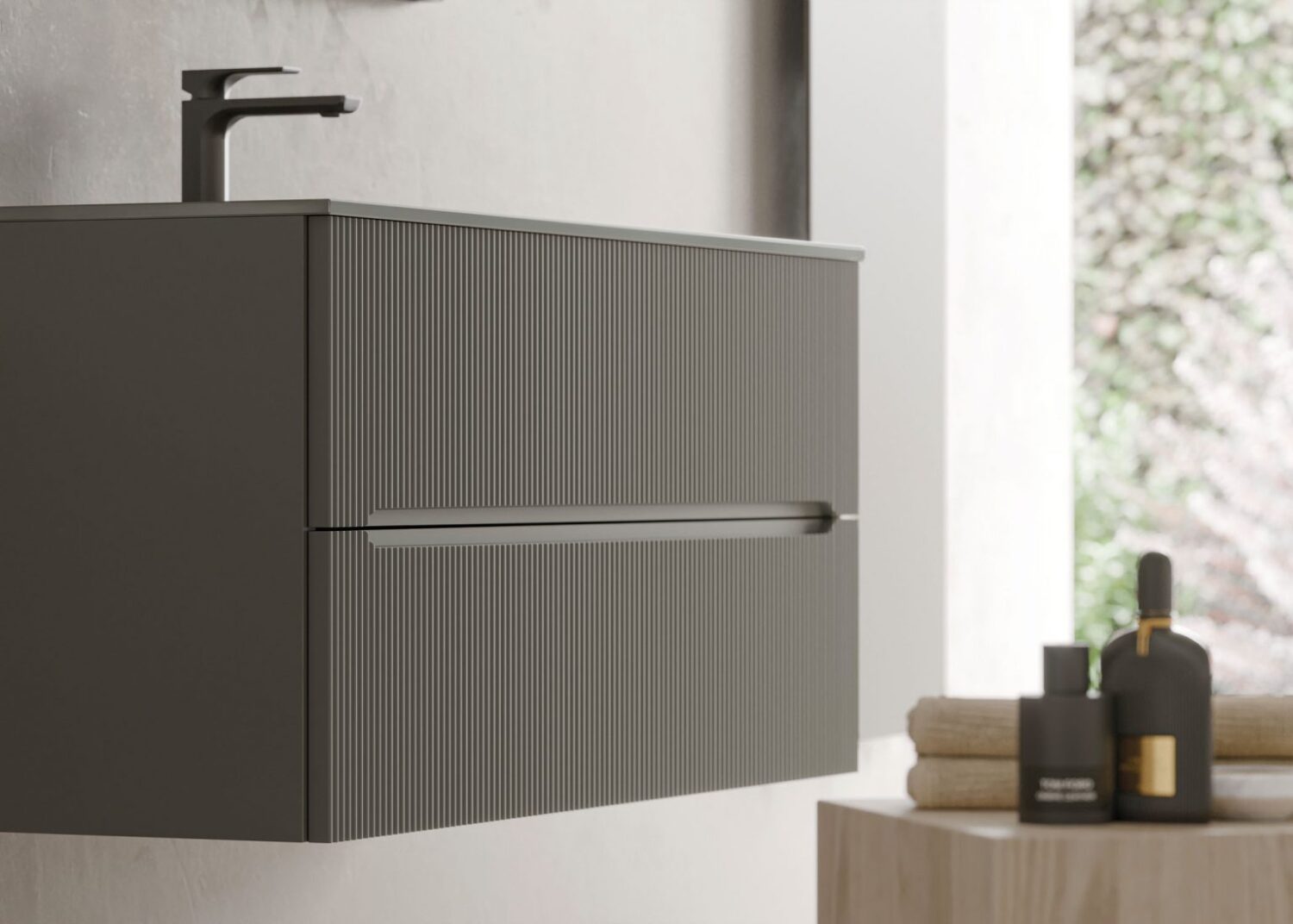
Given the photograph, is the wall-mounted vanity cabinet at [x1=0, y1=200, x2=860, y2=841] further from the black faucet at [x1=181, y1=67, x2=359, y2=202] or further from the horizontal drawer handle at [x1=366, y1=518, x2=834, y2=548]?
the black faucet at [x1=181, y1=67, x2=359, y2=202]

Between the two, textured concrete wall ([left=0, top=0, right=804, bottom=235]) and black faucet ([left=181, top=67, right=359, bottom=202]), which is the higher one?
textured concrete wall ([left=0, top=0, right=804, bottom=235])

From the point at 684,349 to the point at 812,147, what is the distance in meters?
1.14

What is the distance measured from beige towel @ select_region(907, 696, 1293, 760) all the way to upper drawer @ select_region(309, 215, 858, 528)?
0.30m

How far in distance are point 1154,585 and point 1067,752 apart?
14cm

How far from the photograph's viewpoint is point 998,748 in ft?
5.01

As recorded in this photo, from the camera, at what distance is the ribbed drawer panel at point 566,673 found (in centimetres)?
141

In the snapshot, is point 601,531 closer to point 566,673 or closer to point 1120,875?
point 566,673

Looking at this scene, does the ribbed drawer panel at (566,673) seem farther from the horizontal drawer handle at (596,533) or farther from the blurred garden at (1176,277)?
the blurred garden at (1176,277)

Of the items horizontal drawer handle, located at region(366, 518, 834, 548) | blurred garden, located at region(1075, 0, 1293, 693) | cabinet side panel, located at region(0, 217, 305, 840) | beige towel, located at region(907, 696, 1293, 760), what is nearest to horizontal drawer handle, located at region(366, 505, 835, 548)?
horizontal drawer handle, located at region(366, 518, 834, 548)

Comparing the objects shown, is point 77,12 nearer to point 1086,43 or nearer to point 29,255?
point 29,255

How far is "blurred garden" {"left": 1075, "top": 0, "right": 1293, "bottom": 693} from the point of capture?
4715mm

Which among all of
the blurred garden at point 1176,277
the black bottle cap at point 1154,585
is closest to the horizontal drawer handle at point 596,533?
the black bottle cap at point 1154,585

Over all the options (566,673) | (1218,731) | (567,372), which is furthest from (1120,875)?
(567,372)

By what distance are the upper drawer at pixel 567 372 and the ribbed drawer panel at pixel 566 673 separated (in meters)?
0.05
